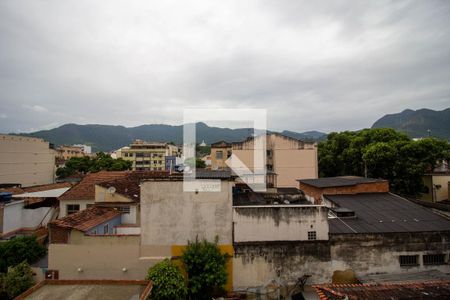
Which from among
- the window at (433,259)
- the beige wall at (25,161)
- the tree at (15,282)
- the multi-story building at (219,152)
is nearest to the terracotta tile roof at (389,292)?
the window at (433,259)

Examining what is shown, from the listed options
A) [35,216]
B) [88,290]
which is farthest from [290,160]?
[88,290]

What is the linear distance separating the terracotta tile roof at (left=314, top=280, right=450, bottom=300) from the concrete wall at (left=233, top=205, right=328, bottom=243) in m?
3.24

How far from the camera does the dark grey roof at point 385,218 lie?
37.8 ft

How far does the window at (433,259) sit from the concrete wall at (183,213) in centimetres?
877

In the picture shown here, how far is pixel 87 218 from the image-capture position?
12.1 m

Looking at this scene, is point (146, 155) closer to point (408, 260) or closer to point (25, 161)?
point (25, 161)

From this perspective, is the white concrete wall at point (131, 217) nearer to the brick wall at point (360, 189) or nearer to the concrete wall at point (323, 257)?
the concrete wall at point (323, 257)

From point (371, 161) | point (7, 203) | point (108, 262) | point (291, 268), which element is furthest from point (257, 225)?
point (371, 161)

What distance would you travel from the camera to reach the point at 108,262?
1081 cm

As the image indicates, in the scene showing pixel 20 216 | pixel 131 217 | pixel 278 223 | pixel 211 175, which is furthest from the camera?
pixel 20 216

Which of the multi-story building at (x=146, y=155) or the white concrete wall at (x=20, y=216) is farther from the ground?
the multi-story building at (x=146, y=155)

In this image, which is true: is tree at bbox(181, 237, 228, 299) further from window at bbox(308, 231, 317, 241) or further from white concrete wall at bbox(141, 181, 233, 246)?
window at bbox(308, 231, 317, 241)

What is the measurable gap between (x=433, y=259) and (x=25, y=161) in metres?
55.6

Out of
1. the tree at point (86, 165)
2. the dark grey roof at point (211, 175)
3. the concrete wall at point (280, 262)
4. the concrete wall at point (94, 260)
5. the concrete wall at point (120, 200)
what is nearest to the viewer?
the concrete wall at point (94, 260)
